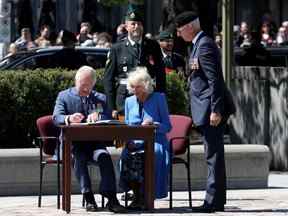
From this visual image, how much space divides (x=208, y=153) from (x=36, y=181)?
260 centimetres

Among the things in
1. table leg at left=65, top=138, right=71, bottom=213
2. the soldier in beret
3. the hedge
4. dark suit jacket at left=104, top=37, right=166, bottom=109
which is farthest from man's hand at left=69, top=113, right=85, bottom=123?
the soldier in beret

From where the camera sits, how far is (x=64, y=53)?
19.8 m

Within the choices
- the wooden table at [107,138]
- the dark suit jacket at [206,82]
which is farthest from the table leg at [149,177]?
the dark suit jacket at [206,82]

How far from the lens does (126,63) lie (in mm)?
13531

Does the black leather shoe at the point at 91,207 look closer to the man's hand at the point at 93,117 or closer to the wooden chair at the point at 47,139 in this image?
the wooden chair at the point at 47,139

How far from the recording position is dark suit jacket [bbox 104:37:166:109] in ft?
44.3

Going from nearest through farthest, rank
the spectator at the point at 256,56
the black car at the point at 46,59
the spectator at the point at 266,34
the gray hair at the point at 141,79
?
1. the gray hair at the point at 141,79
2. the black car at the point at 46,59
3. the spectator at the point at 256,56
4. the spectator at the point at 266,34

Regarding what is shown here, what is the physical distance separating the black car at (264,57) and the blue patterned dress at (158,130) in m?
10.2

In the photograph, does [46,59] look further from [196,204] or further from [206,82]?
[206,82]

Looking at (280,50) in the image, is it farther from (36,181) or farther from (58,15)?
(58,15)

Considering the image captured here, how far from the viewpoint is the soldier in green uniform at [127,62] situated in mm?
13469

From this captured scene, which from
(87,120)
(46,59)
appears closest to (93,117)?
(87,120)

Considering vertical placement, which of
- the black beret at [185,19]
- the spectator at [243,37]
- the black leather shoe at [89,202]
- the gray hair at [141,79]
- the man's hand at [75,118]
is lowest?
the black leather shoe at [89,202]

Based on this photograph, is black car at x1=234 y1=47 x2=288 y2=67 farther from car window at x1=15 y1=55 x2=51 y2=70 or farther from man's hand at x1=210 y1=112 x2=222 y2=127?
man's hand at x1=210 y1=112 x2=222 y2=127
